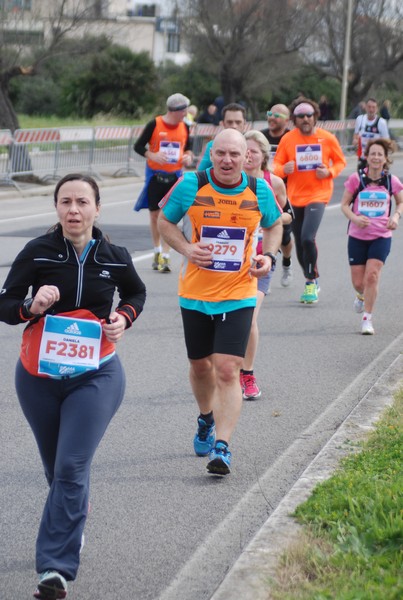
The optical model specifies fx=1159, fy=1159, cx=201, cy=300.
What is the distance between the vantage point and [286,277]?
13.1 metres

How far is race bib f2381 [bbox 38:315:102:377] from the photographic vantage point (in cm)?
464

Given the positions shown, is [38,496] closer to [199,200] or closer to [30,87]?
[199,200]

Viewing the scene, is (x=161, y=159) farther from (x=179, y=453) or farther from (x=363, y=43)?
(x=363, y=43)

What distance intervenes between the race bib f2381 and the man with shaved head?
164 cm

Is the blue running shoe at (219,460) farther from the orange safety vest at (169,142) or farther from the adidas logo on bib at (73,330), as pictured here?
the orange safety vest at (169,142)

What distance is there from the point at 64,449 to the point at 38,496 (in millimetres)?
1364

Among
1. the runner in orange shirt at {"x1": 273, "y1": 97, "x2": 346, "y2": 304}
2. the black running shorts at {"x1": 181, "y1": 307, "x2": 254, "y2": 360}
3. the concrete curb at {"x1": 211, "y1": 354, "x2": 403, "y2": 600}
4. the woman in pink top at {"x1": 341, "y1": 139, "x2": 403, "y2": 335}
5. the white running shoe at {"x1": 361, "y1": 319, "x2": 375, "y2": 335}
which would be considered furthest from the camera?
the runner in orange shirt at {"x1": 273, "y1": 97, "x2": 346, "y2": 304}

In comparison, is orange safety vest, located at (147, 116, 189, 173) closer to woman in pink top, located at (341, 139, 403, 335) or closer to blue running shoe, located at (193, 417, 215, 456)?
woman in pink top, located at (341, 139, 403, 335)

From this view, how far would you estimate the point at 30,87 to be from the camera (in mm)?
54500

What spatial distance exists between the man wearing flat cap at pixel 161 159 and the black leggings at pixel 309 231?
2180mm

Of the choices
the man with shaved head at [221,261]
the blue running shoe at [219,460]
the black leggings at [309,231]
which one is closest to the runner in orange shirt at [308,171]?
the black leggings at [309,231]

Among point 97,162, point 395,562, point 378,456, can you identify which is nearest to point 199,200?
point 378,456

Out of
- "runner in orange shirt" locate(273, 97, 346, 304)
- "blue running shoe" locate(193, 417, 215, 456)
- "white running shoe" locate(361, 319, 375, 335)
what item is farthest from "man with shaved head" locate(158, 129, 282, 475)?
"runner in orange shirt" locate(273, 97, 346, 304)

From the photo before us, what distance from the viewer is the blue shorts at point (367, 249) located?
10461mm
